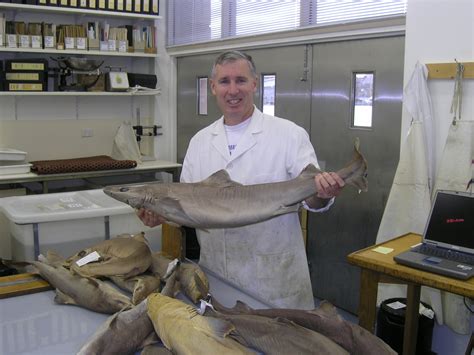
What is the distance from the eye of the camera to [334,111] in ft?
13.0

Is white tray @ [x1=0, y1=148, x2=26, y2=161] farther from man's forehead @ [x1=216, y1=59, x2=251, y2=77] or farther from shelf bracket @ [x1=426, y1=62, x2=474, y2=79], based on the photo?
shelf bracket @ [x1=426, y1=62, x2=474, y2=79]

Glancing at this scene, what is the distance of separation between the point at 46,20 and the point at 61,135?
3.87 ft

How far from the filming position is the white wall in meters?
3.01

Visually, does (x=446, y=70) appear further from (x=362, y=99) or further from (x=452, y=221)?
(x=452, y=221)

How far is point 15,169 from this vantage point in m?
4.58

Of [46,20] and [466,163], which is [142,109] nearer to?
[46,20]

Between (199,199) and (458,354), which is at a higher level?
(199,199)

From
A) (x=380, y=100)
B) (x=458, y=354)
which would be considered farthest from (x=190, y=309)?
(x=380, y=100)

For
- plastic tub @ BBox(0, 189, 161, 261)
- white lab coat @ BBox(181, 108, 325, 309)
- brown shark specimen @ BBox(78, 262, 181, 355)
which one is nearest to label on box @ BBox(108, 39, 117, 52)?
plastic tub @ BBox(0, 189, 161, 261)

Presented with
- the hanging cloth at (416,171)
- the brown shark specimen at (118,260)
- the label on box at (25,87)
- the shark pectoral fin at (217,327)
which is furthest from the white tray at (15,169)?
the shark pectoral fin at (217,327)

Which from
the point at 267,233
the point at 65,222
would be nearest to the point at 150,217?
the point at 267,233

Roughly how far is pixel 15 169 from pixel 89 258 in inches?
119

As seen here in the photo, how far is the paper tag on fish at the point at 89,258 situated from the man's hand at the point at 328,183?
858 mm

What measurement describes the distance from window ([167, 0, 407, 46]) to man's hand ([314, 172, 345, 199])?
208cm
